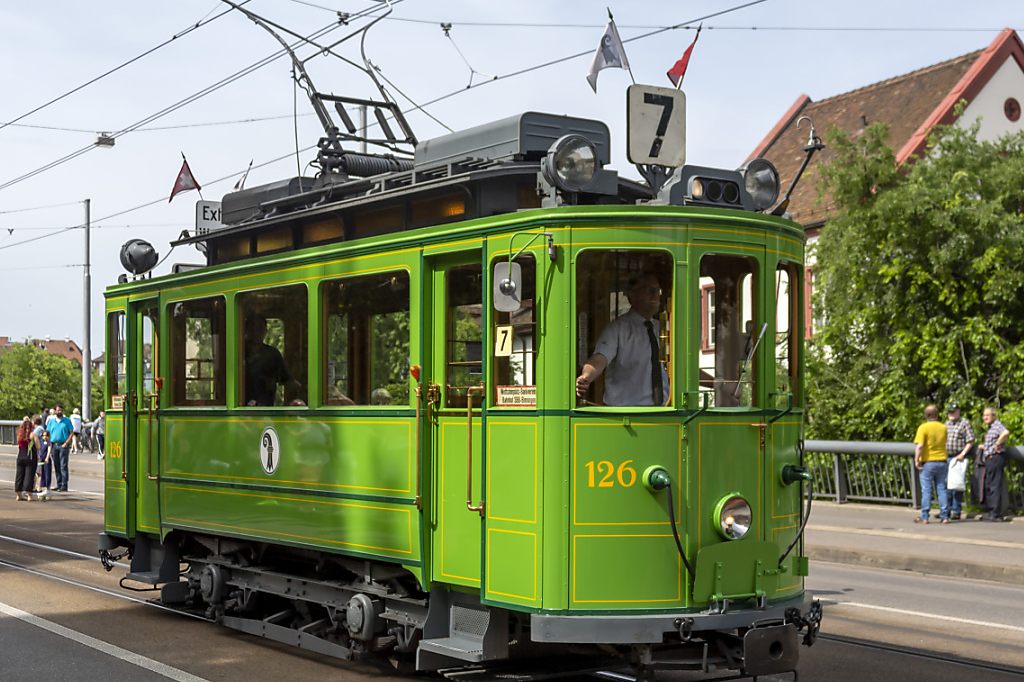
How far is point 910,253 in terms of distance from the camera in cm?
2205

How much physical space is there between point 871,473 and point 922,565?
6749 millimetres

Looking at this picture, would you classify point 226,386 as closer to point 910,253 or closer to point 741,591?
point 741,591

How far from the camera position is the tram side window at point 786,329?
25.5ft

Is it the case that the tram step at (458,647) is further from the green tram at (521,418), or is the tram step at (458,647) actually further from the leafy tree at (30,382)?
the leafy tree at (30,382)

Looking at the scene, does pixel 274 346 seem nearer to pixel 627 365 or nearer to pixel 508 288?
pixel 508 288

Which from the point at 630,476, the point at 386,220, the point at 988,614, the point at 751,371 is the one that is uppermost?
the point at 386,220

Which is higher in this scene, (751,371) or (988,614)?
(751,371)

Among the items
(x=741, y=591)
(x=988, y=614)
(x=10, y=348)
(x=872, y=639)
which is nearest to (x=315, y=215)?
(x=741, y=591)

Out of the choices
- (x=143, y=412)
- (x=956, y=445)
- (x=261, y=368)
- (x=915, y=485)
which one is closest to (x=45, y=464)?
(x=915, y=485)

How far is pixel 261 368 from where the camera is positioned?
956 centimetres

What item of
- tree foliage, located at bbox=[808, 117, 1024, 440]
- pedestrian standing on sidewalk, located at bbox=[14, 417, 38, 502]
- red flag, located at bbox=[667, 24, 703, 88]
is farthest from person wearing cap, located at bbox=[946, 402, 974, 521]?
pedestrian standing on sidewalk, located at bbox=[14, 417, 38, 502]

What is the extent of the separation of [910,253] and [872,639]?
1327 centimetres

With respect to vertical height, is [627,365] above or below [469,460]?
above

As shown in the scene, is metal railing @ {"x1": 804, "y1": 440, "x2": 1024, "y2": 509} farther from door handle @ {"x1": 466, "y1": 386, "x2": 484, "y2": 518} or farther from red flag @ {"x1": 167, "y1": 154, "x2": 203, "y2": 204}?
door handle @ {"x1": 466, "y1": 386, "x2": 484, "y2": 518}
